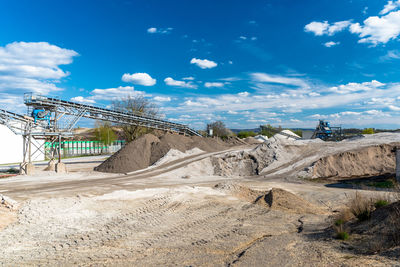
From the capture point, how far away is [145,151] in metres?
32.4

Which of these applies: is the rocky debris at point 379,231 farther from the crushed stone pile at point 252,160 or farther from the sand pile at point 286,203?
the crushed stone pile at point 252,160

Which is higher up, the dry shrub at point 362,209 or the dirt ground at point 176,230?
the dry shrub at point 362,209

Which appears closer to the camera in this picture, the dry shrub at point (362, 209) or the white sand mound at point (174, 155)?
the dry shrub at point (362, 209)

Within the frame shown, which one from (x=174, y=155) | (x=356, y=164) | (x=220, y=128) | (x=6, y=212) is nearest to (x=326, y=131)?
(x=356, y=164)

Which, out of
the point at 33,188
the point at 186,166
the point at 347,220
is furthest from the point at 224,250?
the point at 186,166

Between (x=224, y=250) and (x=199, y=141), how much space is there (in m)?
30.3

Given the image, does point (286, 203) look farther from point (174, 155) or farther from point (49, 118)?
point (49, 118)

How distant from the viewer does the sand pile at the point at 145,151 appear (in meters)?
29.2

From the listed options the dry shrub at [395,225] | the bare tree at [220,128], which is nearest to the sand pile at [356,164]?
the dry shrub at [395,225]

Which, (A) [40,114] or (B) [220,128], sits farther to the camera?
(B) [220,128]

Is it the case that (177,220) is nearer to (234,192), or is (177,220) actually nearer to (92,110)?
(234,192)

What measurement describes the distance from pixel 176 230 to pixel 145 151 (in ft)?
74.7

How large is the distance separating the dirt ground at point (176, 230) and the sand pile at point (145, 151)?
10515 mm

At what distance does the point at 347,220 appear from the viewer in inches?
379
